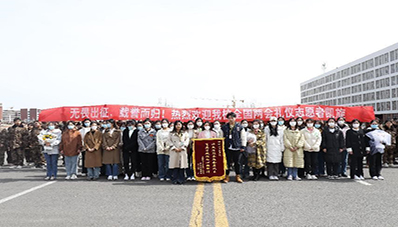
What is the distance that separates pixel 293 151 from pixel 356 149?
1.83 m

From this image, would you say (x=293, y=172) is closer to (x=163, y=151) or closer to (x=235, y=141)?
(x=235, y=141)

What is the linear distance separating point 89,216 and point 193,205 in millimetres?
1911

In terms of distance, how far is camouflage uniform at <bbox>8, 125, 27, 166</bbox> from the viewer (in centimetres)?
1393

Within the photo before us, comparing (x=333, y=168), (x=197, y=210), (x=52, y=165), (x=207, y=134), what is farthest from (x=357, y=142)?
(x=52, y=165)

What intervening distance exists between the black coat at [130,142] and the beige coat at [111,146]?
233 mm

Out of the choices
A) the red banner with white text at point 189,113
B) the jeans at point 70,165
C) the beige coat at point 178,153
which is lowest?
the jeans at point 70,165

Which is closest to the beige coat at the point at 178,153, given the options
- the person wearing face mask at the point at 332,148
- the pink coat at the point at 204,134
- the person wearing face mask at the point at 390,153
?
the pink coat at the point at 204,134

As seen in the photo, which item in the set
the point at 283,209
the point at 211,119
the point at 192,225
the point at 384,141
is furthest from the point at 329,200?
the point at 211,119

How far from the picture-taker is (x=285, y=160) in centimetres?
1016

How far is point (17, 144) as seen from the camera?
13883 mm

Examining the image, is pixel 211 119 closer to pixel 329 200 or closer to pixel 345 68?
pixel 329 200

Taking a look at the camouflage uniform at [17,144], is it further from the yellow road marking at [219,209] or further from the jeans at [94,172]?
the yellow road marking at [219,209]

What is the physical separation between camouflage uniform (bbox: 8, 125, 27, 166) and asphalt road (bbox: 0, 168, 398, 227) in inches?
184

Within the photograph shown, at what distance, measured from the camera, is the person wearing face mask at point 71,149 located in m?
10.7
